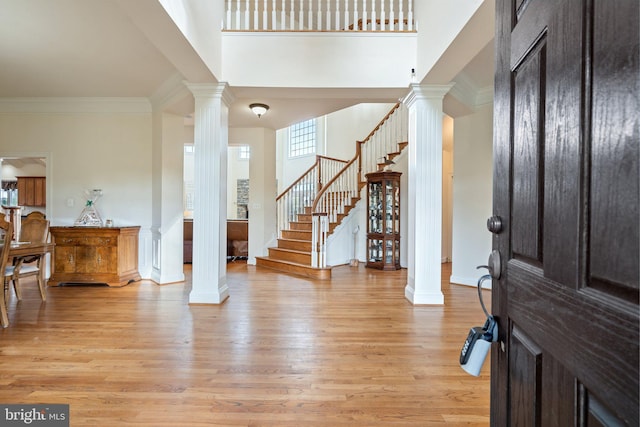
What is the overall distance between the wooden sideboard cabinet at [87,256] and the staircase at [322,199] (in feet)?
8.53

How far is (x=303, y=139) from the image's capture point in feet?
33.7

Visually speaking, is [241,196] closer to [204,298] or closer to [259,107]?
[259,107]

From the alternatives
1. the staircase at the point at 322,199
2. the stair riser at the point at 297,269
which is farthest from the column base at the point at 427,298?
the staircase at the point at 322,199

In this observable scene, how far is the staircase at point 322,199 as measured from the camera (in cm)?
588

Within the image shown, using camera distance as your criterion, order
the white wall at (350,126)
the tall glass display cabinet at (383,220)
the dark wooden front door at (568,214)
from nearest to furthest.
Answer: the dark wooden front door at (568,214)
the tall glass display cabinet at (383,220)
the white wall at (350,126)

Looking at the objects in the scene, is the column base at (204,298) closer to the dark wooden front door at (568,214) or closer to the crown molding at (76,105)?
the crown molding at (76,105)

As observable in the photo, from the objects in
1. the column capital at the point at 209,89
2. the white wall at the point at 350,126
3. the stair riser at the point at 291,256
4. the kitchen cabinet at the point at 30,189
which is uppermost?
the white wall at the point at 350,126

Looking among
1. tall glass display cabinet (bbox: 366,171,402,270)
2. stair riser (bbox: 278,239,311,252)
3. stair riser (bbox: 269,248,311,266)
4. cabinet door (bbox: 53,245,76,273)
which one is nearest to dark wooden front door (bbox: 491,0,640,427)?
stair riser (bbox: 269,248,311,266)

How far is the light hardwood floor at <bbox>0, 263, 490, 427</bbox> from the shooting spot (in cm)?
180

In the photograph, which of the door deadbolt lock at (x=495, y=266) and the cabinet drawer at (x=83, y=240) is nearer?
the door deadbolt lock at (x=495, y=266)

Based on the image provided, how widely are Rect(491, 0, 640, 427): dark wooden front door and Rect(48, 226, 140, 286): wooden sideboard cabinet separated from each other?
5.17 meters

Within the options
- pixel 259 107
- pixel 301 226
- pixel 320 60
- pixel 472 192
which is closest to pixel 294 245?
pixel 301 226

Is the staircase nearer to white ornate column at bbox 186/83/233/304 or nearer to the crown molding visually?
white ornate column at bbox 186/83/233/304

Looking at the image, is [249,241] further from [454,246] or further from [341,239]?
[454,246]
